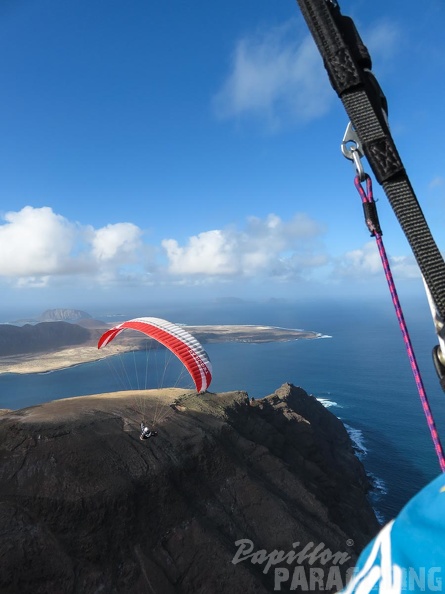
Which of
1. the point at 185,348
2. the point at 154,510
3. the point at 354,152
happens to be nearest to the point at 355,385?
the point at 154,510

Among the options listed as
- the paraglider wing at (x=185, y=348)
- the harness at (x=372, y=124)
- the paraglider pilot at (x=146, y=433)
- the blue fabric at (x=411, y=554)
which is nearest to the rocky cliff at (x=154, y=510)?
the paraglider pilot at (x=146, y=433)

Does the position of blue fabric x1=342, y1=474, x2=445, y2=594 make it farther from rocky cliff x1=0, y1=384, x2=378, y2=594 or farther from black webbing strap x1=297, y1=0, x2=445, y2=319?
rocky cliff x1=0, y1=384, x2=378, y2=594

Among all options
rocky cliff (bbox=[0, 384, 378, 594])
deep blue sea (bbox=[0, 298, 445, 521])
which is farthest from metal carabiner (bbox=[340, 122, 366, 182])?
deep blue sea (bbox=[0, 298, 445, 521])

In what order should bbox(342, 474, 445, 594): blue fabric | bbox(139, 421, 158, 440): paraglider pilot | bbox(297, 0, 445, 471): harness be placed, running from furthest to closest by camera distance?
bbox(139, 421, 158, 440): paraglider pilot, bbox(297, 0, 445, 471): harness, bbox(342, 474, 445, 594): blue fabric

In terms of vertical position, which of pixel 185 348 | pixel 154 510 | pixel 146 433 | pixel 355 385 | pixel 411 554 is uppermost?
pixel 411 554

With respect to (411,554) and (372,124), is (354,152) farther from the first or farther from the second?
(411,554)

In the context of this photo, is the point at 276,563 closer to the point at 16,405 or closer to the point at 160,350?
the point at 16,405
